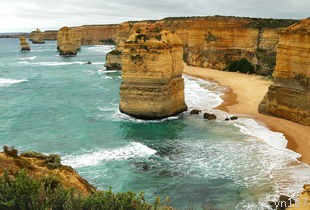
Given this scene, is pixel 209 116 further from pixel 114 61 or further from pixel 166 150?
pixel 114 61

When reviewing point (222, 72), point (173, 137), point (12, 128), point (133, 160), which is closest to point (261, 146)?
point (173, 137)

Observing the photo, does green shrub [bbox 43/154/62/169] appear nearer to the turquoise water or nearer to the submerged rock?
the turquoise water

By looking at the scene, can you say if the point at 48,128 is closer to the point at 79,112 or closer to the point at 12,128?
the point at 12,128

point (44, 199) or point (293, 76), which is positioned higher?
point (293, 76)

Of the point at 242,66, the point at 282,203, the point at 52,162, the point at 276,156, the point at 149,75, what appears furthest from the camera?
the point at 242,66

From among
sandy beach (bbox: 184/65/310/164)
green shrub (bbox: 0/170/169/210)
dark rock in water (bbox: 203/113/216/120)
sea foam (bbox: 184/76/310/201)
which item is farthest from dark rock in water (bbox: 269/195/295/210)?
dark rock in water (bbox: 203/113/216/120)

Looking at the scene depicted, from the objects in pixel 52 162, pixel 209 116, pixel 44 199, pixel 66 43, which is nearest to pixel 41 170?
pixel 52 162

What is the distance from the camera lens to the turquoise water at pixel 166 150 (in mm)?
14578

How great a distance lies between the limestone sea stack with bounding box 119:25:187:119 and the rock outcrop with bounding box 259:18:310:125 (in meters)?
7.62

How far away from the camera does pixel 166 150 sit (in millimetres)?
19438

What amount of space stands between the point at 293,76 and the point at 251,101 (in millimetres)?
8530

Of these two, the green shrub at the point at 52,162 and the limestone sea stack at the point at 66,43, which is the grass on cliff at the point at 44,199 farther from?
the limestone sea stack at the point at 66,43

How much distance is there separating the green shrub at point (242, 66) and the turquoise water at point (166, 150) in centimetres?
1996

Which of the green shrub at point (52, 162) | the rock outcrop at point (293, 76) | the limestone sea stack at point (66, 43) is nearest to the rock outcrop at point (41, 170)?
the green shrub at point (52, 162)
